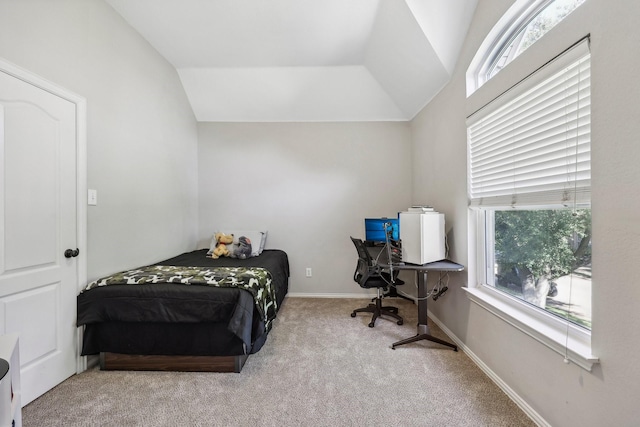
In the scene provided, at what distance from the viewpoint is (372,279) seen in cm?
274

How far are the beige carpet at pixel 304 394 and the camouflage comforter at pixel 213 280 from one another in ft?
1.46

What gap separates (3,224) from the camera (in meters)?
1.46

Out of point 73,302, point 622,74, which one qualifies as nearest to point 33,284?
point 73,302

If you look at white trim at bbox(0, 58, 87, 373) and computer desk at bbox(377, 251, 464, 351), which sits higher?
white trim at bbox(0, 58, 87, 373)

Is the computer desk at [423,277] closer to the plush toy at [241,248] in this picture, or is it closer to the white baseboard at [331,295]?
the white baseboard at [331,295]

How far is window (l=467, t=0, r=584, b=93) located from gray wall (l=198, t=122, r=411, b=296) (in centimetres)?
153

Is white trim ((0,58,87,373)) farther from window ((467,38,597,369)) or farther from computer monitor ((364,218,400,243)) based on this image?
window ((467,38,597,369))

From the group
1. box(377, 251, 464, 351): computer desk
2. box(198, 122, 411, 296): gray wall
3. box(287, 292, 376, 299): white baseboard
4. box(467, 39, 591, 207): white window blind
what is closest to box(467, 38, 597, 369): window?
box(467, 39, 591, 207): white window blind

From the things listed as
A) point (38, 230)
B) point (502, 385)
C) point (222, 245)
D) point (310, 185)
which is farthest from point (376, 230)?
point (38, 230)

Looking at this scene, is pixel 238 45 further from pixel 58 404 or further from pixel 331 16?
pixel 58 404

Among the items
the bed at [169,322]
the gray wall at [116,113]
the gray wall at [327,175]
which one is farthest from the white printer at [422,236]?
the gray wall at [116,113]

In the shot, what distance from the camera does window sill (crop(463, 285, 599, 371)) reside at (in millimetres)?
1152

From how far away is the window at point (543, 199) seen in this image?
121 cm

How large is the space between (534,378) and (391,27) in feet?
9.38
